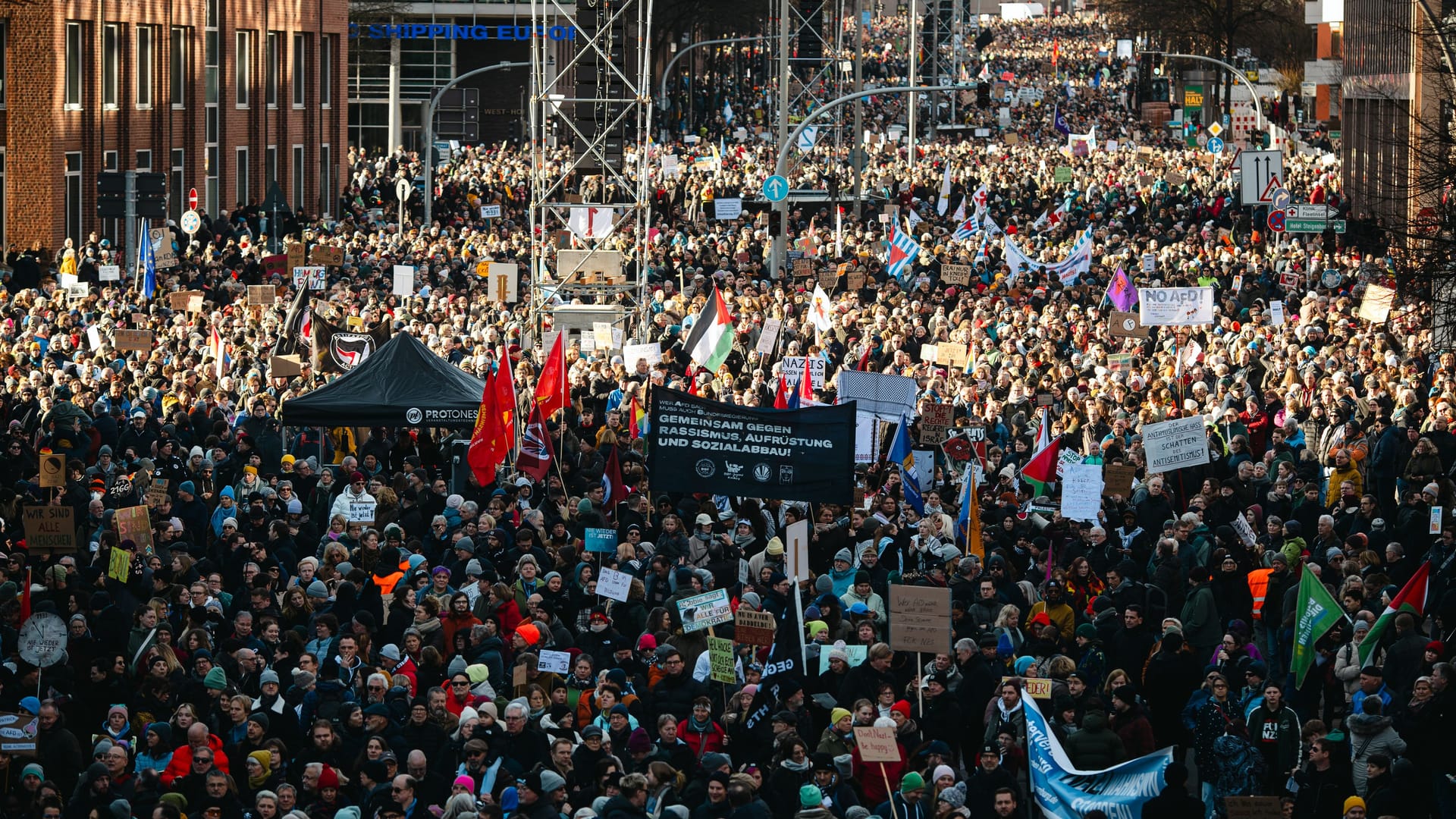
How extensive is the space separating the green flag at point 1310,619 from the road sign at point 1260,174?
24371 millimetres

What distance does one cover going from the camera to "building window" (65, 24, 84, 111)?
43000 millimetres

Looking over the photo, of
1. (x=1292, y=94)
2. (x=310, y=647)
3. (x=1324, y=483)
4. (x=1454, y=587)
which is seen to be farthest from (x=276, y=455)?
(x=1292, y=94)

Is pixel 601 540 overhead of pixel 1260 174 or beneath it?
beneath

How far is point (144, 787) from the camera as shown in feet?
38.6

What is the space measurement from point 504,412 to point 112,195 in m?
19.2

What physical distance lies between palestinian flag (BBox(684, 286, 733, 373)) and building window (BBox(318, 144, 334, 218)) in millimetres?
34946

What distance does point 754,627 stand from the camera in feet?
47.1

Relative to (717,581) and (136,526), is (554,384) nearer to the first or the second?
(717,581)

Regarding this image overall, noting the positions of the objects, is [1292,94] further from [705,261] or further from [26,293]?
[26,293]

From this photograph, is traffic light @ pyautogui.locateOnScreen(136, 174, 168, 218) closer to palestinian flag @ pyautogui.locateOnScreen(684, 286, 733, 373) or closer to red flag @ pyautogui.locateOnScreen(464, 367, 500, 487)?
palestinian flag @ pyautogui.locateOnScreen(684, 286, 733, 373)

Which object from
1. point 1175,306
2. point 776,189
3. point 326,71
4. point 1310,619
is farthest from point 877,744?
point 326,71

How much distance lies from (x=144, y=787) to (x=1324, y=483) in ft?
36.4

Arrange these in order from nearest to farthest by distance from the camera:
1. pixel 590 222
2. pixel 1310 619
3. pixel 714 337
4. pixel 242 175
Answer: pixel 1310 619
pixel 714 337
pixel 590 222
pixel 242 175

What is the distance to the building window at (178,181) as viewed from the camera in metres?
48.9
